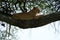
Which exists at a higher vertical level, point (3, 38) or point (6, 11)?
point (6, 11)

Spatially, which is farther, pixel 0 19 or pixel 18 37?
pixel 18 37

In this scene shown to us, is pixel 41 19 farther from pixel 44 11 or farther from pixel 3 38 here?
pixel 3 38

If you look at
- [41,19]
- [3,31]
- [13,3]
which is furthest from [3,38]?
[41,19]

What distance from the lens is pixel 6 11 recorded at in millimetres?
864

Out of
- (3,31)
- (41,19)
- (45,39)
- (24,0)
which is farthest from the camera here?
(45,39)

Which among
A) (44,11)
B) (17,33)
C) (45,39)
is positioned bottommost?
(45,39)

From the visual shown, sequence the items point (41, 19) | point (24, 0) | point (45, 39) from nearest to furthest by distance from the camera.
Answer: point (41, 19), point (24, 0), point (45, 39)

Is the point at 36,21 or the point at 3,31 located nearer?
the point at 36,21

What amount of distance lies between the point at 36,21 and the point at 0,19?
0.17 metres

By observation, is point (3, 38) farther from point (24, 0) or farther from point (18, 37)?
point (24, 0)

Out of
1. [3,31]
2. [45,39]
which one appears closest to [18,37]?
[3,31]

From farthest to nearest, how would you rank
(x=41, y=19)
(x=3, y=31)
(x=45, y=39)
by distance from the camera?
(x=45, y=39)
(x=3, y=31)
(x=41, y=19)

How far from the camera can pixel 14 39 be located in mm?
1103

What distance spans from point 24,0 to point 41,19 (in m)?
0.19
